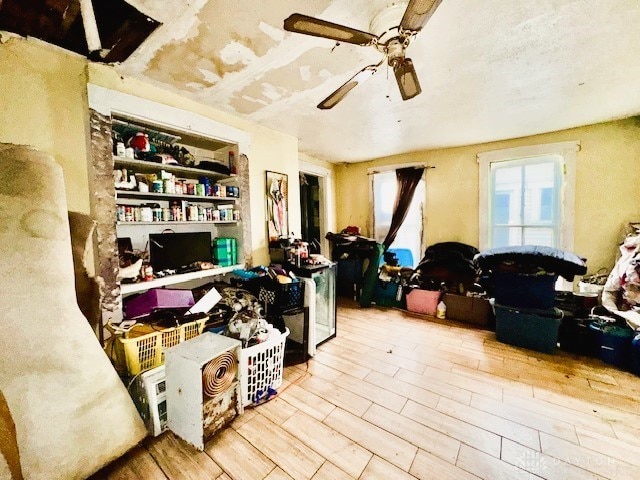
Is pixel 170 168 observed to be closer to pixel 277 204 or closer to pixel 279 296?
pixel 277 204

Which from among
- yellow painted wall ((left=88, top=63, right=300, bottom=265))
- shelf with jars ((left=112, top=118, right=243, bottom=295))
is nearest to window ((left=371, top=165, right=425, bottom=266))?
yellow painted wall ((left=88, top=63, right=300, bottom=265))

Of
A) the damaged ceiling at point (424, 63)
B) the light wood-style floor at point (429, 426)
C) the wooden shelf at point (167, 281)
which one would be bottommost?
Answer: the light wood-style floor at point (429, 426)

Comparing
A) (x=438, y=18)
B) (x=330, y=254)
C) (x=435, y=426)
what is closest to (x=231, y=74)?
(x=438, y=18)

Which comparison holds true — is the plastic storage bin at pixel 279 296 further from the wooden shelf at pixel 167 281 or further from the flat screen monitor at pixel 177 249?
the flat screen monitor at pixel 177 249

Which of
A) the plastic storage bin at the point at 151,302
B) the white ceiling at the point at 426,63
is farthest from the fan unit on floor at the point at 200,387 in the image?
A: the white ceiling at the point at 426,63

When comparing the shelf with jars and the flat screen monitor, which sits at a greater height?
the shelf with jars

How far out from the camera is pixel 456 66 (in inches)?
71.7

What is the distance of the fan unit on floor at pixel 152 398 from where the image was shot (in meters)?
1.53

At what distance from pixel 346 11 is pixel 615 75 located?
234cm

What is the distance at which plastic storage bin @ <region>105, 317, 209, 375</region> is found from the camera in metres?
1.61

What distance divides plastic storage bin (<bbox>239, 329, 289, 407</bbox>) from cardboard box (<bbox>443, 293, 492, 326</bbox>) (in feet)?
8.38

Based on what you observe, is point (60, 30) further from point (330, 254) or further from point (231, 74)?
point (330, 254)

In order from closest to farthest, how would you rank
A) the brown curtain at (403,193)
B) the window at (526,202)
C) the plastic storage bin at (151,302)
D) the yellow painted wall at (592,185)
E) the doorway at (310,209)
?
the plastic storage bin at (151,302) < the yellow painted wall at (592,185) < the window at (526,202) < the brown curtain at (403,193) < the doorway at (310,209)

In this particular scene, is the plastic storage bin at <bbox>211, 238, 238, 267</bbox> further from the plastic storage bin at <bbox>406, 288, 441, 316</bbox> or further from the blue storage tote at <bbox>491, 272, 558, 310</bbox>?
the blue storage tote at <bbox>491, 272, 558, 310</bbox>
